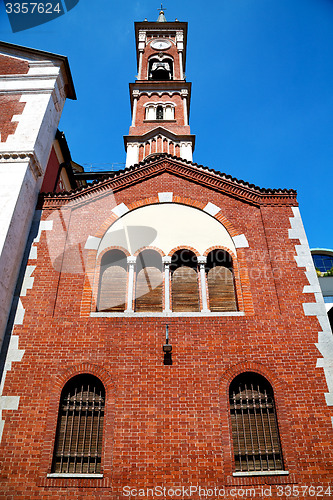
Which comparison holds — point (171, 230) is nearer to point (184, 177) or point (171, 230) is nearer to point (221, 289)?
point (184, 177)

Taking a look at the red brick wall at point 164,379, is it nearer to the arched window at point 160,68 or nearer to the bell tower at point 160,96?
the bell tower at point 160,96

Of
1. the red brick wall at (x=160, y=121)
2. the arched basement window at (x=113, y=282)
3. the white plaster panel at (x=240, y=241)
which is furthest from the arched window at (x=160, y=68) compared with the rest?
the arched basement window at (x=113, y=282)

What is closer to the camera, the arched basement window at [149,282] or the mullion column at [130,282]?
the mullion column at [130,282]

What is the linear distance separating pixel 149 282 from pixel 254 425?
4.83 m

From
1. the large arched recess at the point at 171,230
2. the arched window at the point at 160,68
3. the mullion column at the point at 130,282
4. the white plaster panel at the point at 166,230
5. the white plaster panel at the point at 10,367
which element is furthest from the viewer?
the arched window at the point at 160,68

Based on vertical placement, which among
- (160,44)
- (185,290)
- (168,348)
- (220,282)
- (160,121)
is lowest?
(168,348)

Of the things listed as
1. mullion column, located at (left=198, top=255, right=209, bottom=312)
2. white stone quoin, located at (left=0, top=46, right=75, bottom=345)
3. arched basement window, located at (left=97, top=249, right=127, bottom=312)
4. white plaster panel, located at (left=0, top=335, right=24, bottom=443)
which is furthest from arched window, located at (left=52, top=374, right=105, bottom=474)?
mullion column, located at (left=198, top=255, right=209, bottom=312)

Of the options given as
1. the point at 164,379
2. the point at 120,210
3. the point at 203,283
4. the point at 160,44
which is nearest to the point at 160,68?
the point at 160,44

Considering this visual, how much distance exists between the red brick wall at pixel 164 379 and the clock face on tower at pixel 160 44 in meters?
22.5

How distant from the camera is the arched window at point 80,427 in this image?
27.4 feet

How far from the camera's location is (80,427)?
8.66 metres

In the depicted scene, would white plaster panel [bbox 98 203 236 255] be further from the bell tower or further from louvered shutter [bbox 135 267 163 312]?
the bell tower

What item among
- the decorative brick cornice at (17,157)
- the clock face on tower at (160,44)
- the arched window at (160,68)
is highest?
the clock face on tower at (160,44)

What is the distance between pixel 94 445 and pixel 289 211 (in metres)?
9.05
